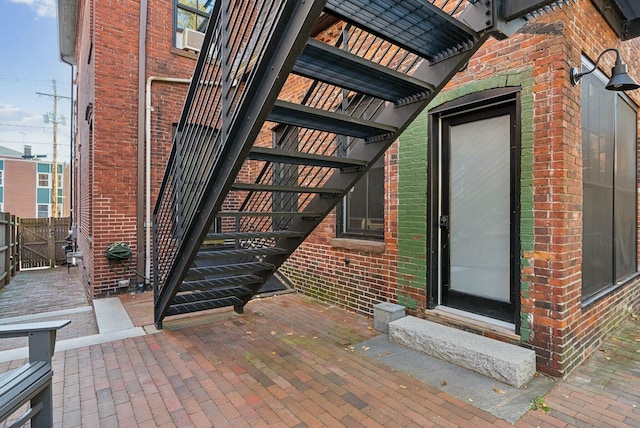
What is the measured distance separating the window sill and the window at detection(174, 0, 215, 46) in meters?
4.82

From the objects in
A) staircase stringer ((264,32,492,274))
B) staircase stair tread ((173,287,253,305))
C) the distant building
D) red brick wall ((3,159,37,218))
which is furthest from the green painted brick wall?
red brick wall ((3,159,37,218))

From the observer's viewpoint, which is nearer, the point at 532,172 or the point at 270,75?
the point at 270,75

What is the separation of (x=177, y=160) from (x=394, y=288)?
266 centimetres

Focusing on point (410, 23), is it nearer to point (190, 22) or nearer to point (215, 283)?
point (215, 283)

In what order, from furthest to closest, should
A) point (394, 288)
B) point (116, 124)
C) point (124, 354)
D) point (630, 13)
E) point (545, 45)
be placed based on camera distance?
point (116, 124), point (394, 288), point (630, 13), point (124, 354), point (545, 45)

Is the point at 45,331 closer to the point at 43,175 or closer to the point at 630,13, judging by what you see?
the point at 630,13

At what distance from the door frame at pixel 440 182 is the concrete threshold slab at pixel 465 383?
53cm

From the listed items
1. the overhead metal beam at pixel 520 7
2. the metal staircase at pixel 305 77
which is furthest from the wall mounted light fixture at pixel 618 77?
the overhead metal beam at pixel 520 7

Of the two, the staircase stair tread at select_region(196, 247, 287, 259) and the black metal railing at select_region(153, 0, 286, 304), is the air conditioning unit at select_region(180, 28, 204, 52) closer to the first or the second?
the black metal railing at select_region(153, 0, 286, 304)

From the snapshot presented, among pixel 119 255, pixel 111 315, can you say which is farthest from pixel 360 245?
pixel 119 255

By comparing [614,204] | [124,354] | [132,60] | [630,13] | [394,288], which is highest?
[132,60]

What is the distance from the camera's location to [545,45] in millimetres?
2889

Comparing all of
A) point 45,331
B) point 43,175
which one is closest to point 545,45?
point 45,331

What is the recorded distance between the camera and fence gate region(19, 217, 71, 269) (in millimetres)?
10297
